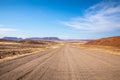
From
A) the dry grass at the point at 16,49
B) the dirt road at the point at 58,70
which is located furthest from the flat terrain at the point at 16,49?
the dirt road at the point at 58,70

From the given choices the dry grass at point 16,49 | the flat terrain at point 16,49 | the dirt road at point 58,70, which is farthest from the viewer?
the dry grass at point 16,49

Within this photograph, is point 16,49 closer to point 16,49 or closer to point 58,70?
point 16,49

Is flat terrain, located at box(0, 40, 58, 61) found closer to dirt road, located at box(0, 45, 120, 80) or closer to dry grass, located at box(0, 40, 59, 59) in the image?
dry grass, located at box(0, 40, 59, 59)

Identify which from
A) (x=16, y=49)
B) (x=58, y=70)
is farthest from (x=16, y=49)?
(x=58, y=70)

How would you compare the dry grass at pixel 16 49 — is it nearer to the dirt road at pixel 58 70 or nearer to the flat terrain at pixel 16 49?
the flat terrain at pixel 16 49

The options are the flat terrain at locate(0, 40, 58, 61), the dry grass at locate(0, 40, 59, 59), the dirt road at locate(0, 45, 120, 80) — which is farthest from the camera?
the dry grass at locate(0, 40, 59, 59)

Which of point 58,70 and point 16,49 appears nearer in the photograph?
point 58,70

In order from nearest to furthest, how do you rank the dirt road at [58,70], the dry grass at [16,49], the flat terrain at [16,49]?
the dirt road at [58,70] < the flat terrain at [16,49] < the dry grass at [16,49]

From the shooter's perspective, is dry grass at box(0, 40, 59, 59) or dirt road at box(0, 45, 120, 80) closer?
dirt road at box(0, 45, 120, 80)

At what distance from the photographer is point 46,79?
789cm

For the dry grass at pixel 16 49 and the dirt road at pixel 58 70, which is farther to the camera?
the dry grass at pixel 16 49

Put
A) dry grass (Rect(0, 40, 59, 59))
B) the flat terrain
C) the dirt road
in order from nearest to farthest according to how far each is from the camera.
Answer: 1. the dirt road
2. the flat terrain
3. dry grass (Rect(0, 40, 59, 59))

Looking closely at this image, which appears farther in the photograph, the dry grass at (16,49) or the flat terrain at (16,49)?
the dry grass at (16,49)

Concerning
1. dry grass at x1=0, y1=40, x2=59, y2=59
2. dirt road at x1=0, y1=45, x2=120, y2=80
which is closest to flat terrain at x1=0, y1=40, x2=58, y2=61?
dry grass at x1=0, y1=40, x2=59, y2=59
